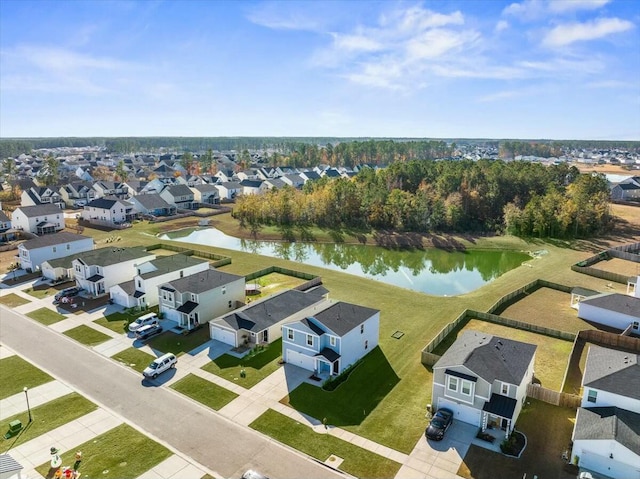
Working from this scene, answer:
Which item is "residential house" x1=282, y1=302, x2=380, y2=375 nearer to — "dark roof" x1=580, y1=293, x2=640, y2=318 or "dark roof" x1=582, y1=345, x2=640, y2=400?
"dark roof" x1=582, y1=345, x2=640, y2=400

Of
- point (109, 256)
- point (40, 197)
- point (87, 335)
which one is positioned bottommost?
point (87, 335)

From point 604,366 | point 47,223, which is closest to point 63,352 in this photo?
point 604,366

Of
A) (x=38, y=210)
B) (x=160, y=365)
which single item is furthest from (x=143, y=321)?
(x=38, y=210)

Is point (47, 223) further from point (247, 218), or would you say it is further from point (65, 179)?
point (65, 179)

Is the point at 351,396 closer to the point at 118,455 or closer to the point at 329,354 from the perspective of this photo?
the point at 329,354

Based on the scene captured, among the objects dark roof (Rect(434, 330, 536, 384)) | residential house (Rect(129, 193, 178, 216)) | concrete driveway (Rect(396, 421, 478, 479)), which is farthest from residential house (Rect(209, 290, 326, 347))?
residential house (Rect(129, 193, 178, 216))

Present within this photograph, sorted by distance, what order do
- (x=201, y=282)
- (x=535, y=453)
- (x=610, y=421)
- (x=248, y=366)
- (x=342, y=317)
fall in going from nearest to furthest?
1. (x=610, y=421)
2. (x=535, y=453)
3. (x=248, y=366)
4. (x=342, y=317)
5. (x=201, y=282)
